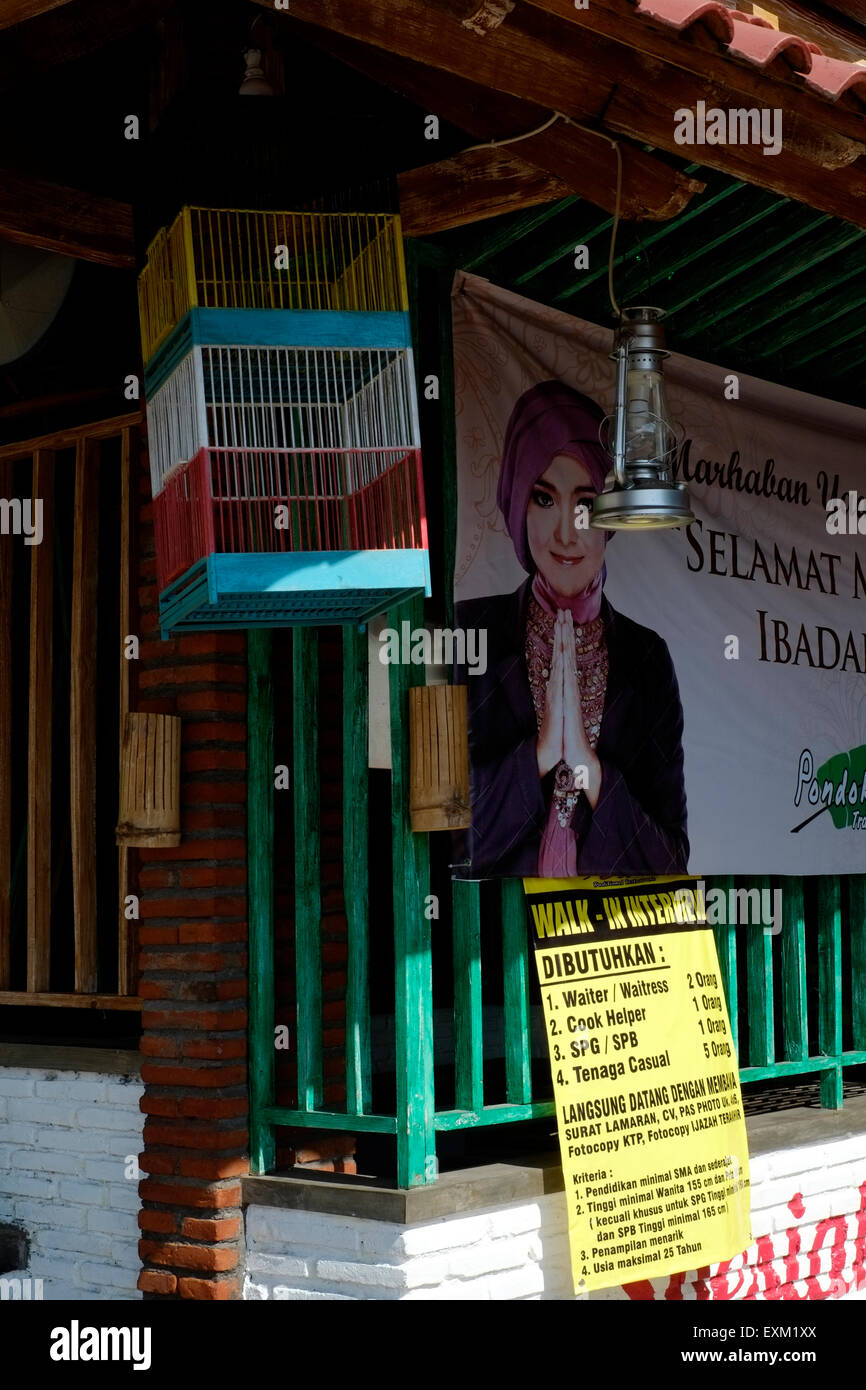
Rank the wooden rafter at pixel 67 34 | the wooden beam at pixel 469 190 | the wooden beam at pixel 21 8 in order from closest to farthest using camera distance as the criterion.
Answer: the wooden beam at pixel 21 8
the wooden rafter at pixel 67 34
the wooden beam at pixel 469 190

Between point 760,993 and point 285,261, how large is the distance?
146 inches

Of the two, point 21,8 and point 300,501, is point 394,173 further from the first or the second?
point 21,8

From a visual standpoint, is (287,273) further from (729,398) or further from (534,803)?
(729,398)

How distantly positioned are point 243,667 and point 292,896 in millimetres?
829

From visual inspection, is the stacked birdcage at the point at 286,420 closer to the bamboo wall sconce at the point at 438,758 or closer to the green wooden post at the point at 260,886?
the bamboo wall sconce at the point at 438,758

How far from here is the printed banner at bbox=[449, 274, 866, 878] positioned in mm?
5484

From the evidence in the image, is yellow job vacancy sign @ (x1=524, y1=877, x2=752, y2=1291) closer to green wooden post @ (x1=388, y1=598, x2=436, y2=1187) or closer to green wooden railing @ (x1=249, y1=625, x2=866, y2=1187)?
green wooden railing @ (x1=249, y1=625, x2=866, y2=1187)

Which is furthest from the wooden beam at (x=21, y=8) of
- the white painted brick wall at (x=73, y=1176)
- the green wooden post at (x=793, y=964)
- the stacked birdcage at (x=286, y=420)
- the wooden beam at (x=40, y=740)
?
the green wooden post at (x=793, y=964)

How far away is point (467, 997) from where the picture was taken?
17.6ft

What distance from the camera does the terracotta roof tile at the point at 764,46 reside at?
393cm

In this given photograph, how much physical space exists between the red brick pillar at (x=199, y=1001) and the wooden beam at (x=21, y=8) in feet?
7.00

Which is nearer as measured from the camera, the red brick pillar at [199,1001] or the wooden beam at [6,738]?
the red brick pillar at [199,1001]

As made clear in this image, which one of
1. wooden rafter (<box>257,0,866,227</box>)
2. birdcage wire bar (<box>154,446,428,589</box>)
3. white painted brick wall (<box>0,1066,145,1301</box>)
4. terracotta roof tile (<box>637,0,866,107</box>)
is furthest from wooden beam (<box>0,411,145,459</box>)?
terracotta roof tile (<box>637,0,866,107</box>)
